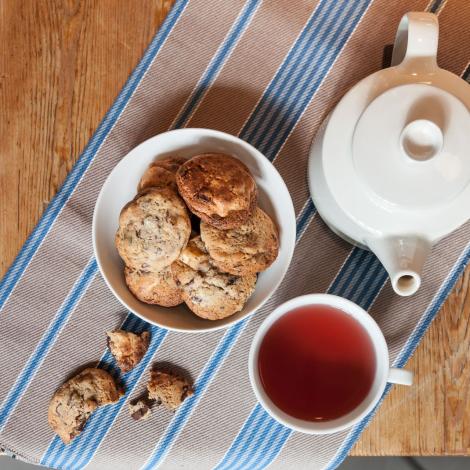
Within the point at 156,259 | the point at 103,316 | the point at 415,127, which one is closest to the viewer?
the point at 415,127

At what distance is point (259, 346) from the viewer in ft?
2.63

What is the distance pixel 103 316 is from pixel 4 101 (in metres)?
0.36

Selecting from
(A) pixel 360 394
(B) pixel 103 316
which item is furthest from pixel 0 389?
(A) pixel 360 394

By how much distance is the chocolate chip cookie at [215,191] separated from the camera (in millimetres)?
717

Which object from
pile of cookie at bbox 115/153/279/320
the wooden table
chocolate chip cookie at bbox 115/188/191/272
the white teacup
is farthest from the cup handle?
chocolate chip cookie at bbox 115/188/191/272

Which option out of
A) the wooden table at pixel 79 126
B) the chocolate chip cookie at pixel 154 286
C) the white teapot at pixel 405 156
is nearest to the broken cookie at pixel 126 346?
the chocolate chip cookie at pixel 154 286

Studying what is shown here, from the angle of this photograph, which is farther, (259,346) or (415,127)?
(259,346)

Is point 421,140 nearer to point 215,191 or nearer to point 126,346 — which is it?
point 215,191

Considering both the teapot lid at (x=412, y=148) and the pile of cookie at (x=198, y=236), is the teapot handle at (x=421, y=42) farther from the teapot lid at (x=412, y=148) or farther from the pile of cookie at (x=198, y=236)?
the pile of cookie at (x=198, y=236)

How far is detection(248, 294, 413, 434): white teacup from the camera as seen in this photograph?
784mm

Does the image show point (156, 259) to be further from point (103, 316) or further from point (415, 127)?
point (415, 127)

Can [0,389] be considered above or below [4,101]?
below

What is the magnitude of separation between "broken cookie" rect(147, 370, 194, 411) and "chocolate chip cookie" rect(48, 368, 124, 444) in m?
0.06

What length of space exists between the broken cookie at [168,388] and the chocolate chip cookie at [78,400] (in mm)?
59
